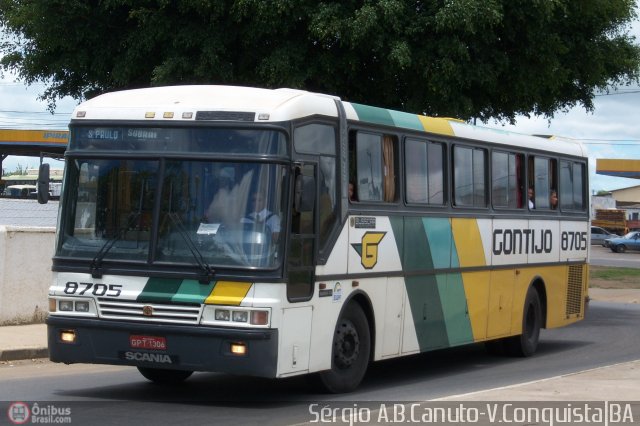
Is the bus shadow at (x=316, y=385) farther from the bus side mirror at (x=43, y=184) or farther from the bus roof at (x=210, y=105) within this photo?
the bus roof at (x=210, y=105)

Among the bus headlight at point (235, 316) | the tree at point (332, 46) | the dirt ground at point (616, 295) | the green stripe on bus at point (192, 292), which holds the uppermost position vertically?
the tree at point (332, 46)

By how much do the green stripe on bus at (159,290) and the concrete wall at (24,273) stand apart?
7345mm

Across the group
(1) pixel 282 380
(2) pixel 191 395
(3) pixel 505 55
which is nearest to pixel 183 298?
(2) pixel 191 395

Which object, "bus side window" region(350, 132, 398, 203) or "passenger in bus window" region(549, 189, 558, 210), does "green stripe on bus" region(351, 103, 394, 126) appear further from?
"passenger in bus window" region(549, 189, 558, 210)

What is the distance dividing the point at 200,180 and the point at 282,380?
10.9ft

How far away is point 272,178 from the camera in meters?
10.8

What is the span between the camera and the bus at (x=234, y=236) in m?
10.7

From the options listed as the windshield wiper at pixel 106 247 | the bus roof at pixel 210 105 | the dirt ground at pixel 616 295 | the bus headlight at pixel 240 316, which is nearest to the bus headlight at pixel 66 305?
the windshield wiper at pixel 106 247

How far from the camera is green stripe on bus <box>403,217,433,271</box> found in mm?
13438

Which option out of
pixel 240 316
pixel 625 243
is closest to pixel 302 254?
pixel 240 316

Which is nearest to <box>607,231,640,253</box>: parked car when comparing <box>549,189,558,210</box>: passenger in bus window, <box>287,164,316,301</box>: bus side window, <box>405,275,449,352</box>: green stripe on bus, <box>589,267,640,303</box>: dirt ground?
<box>589,267,640,303</box>: dirt ground

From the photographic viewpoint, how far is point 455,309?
48.1 ft

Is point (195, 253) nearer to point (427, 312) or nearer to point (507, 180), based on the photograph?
point (427, 312)

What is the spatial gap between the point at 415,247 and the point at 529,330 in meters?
4.57
